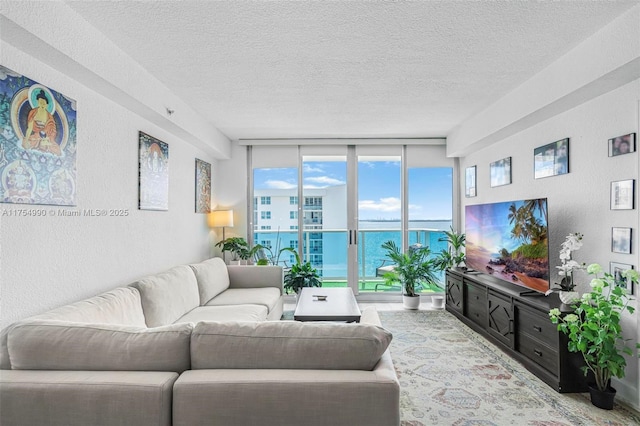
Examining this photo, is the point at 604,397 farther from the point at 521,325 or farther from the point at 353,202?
the point at 353,202

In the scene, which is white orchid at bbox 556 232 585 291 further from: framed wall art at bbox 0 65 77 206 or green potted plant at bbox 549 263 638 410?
framed wall art at bbox 0 65 77 206

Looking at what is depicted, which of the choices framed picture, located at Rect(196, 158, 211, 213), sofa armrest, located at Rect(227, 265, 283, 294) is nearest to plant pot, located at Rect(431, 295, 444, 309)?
Answer: sofa armrest, located at Rect(227, 265, 283, 294)

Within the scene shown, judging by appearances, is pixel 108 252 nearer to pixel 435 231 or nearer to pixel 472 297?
pixel 472 297

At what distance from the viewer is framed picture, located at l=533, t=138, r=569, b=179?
10.8ft

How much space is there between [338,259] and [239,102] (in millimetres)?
3289

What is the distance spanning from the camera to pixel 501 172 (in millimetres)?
4461

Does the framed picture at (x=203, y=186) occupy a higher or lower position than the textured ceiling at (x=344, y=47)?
lower

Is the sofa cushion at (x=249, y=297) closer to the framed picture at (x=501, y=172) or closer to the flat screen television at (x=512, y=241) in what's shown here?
the flat screen television at (x=512, y=241)

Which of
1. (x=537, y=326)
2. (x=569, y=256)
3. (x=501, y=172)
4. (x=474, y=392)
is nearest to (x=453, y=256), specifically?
(x=501, y=172)

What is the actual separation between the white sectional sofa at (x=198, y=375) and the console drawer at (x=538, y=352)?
72.3 inches

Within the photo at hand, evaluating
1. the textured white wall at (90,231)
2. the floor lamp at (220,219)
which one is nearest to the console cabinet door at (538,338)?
the textured white wall at (90,231)

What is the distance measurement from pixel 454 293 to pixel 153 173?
12.9 ft

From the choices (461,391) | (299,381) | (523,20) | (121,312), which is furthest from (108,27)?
(461,391)

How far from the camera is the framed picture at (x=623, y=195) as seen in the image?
2576 mm
